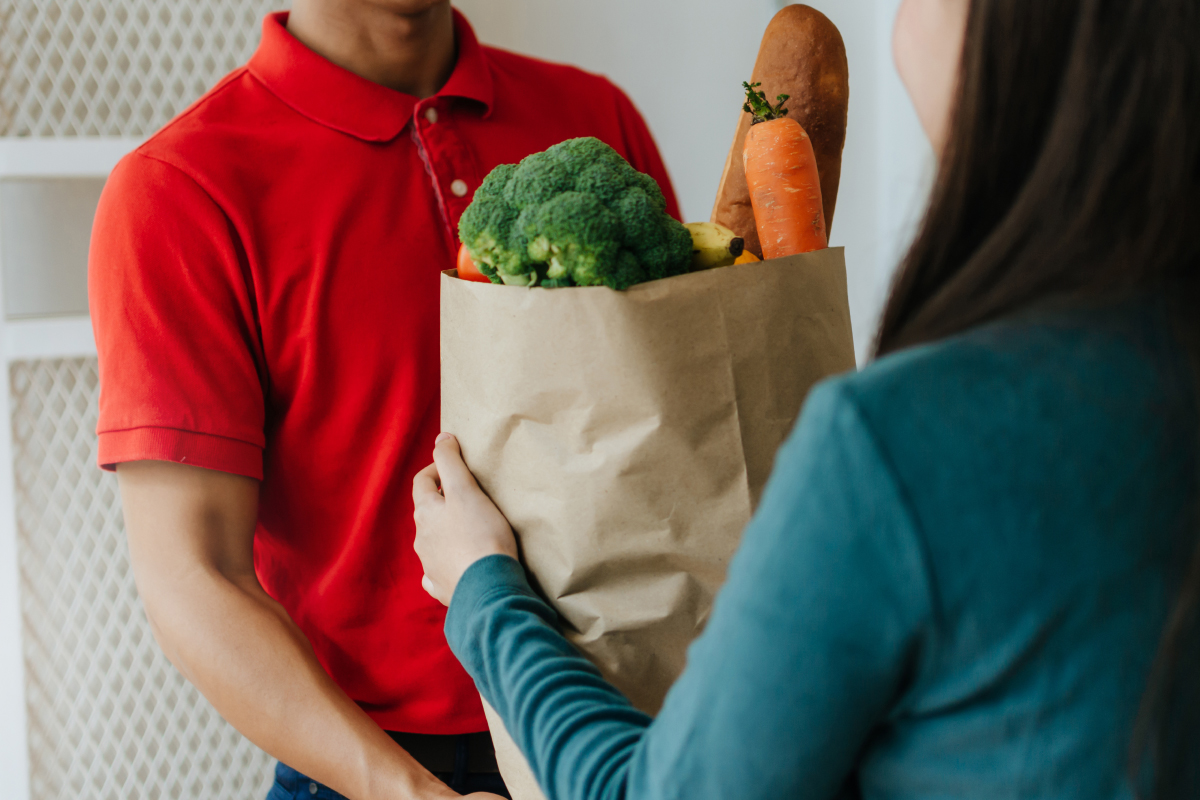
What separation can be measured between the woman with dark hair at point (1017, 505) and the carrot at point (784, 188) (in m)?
0.33

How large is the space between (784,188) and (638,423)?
0.29 meters

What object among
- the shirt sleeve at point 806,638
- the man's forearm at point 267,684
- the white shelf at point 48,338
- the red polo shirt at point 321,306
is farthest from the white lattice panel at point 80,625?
the shirt sleeve at point 806,638

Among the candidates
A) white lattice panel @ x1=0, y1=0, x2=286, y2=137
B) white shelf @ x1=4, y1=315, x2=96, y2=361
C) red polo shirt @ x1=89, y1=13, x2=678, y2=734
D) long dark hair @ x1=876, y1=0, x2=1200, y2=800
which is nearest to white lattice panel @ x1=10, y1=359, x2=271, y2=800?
white shelf @ x1=4, y1=315, x2=96, y2=361

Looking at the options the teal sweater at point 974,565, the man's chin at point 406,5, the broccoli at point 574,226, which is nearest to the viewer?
the teal sweater at point 974,565

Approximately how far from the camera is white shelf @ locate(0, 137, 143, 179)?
4.90 feet

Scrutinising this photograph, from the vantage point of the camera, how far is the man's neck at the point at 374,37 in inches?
39.4

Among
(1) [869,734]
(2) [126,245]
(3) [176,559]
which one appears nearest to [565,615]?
(1) [869,734]

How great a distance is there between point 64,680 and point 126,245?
109cm

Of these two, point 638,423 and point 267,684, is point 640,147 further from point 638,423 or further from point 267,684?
point 267,684

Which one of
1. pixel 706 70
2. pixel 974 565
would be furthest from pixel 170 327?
pixel 706 70

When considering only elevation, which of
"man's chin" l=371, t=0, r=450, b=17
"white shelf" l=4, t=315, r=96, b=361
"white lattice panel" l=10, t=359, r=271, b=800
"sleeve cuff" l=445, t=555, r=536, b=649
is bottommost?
"white lattice panel" l=10, t=359, r=271, b=800

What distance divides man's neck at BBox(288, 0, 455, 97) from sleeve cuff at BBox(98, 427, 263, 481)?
458mm

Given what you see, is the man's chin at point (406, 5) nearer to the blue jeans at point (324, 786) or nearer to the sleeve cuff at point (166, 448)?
the sleeve cuff at point (166, 448)

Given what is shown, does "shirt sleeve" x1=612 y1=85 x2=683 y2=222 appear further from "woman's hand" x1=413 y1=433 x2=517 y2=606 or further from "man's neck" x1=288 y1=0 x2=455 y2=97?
"woman's hand" x1=413 y1=433 x2=517 y2=606
